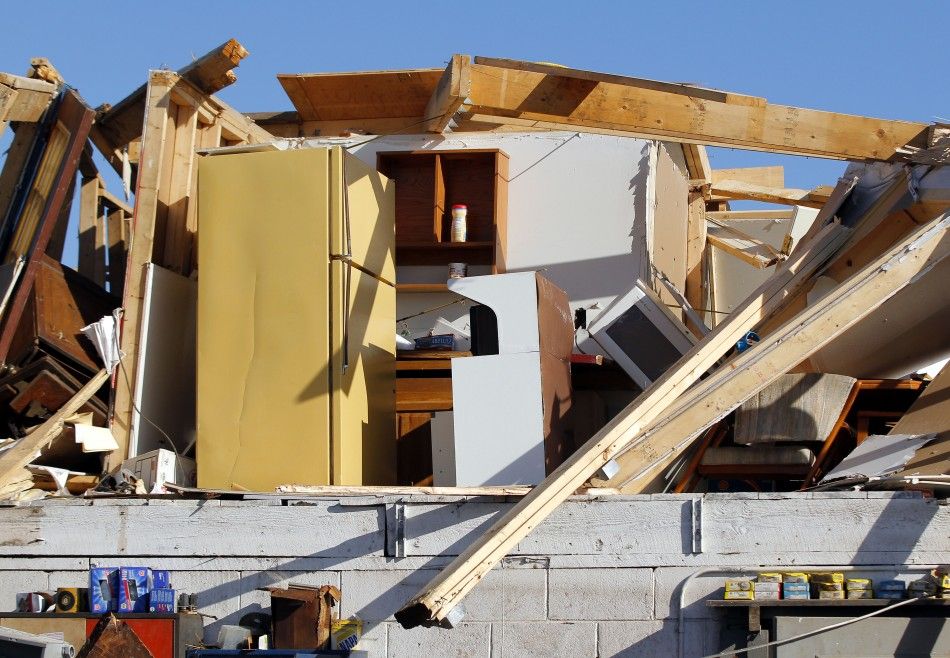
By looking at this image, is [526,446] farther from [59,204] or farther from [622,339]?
[59,204]

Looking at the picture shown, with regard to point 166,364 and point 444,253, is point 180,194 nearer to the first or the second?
point 166,364

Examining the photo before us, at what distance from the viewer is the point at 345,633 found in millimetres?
6055

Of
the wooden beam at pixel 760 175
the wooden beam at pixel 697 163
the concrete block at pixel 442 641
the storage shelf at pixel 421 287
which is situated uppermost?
the wooden beam at pixel 760 175

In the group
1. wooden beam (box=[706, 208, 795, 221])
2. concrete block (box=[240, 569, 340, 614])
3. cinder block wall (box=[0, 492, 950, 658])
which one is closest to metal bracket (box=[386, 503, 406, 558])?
cinder block wall (box=[0, 492, 950, 658])

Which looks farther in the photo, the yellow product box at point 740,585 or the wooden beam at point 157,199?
the wooden beam at point 157,199

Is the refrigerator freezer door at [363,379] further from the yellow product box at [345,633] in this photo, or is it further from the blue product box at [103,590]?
the blue product box at [103,590]

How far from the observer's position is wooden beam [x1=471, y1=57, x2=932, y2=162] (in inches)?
291

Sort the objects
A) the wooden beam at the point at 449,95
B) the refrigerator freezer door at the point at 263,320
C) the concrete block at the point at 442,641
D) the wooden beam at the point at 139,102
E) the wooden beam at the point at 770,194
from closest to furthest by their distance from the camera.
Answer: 1. the concrete block at the point at 442,641
2. the refrigerator freezer door at the point at 263,320
3. the wooden beam at the point at 449,95
4. the wooden beam at the point at 139,102
5. the wooden beam at the point at 770,194

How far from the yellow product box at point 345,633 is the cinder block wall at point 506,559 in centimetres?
6

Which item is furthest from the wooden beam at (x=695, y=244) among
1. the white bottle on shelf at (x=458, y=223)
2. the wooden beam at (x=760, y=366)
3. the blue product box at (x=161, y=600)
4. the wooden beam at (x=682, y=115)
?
the blue product box at (x=161, y=600)

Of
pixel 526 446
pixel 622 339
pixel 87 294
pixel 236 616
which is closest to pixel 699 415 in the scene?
pixel 526 446

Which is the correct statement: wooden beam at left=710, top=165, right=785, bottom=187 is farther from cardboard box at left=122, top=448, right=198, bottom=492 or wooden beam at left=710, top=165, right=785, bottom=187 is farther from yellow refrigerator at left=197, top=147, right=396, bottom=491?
cardboard box at left=122, top=448, right=198, bottom=492

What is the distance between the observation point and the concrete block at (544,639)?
596 centimetres

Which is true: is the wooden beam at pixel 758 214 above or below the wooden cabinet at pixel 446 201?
above
